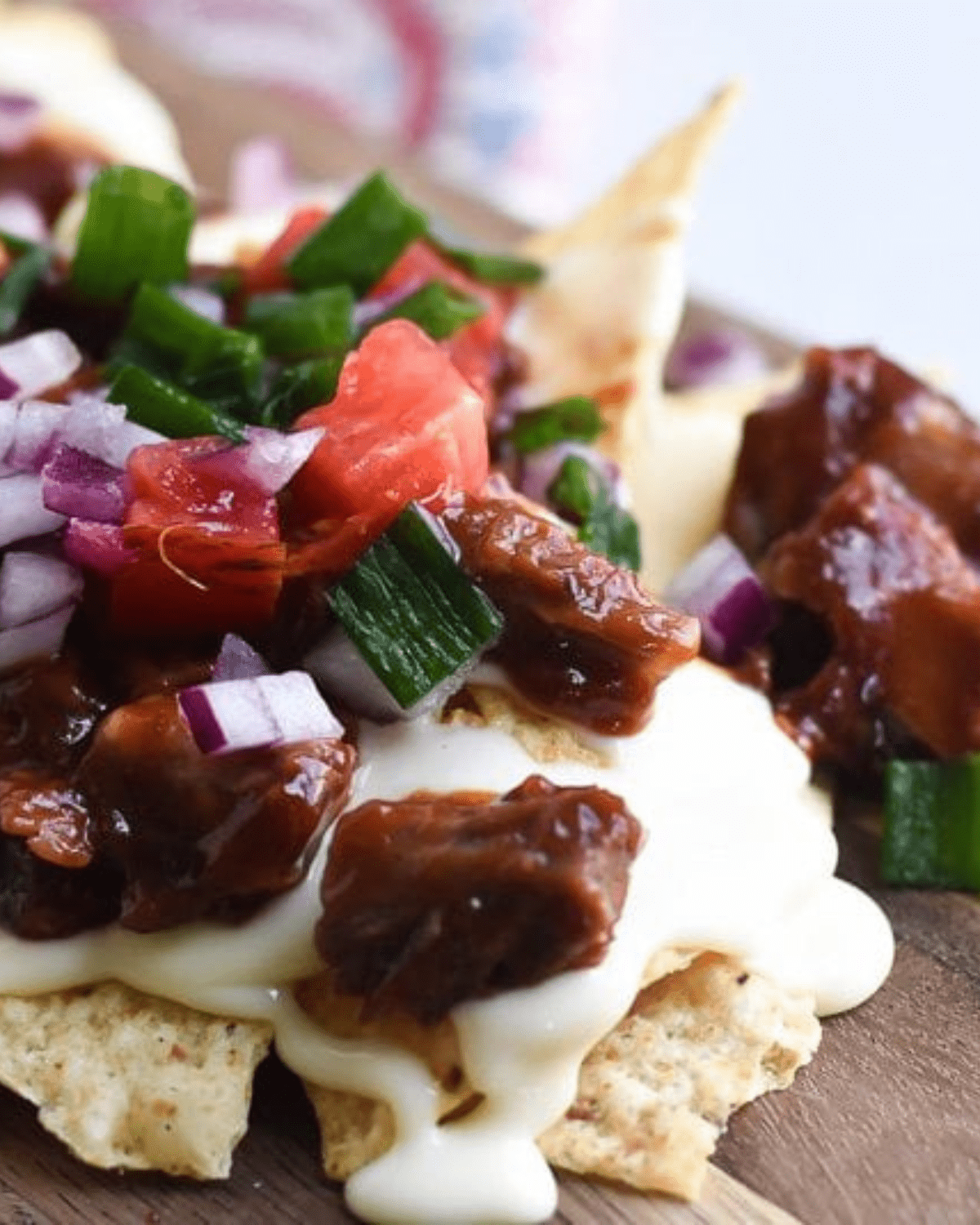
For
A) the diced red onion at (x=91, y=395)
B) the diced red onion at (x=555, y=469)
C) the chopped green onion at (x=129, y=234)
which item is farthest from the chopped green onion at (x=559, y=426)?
the diced red onion at (x=91, y=395)

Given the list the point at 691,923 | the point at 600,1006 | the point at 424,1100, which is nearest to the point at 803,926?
the point at 691,923

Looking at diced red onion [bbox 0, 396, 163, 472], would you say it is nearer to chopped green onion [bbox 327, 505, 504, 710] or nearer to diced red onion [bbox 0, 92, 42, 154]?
chopped green onion [bbox 327, 505, 504, 710]

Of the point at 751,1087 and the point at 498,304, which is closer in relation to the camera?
the point at 751,1087

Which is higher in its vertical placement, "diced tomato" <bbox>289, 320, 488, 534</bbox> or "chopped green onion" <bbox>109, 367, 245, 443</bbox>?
"diced tomato" <bbox>289, 320, 488, 534</bbox>

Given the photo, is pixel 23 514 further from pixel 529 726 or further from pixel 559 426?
pixel 559 426

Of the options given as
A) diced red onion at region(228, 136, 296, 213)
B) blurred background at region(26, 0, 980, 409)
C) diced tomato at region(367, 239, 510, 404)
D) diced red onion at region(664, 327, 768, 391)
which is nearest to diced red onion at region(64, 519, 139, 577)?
diced tomato at region(367, 239, 510, 404)

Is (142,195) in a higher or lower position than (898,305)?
higher

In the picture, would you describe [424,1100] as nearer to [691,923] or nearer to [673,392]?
[691,923]
